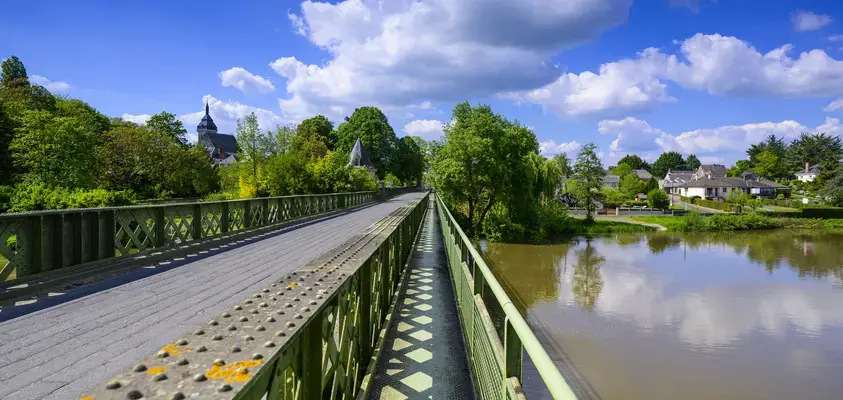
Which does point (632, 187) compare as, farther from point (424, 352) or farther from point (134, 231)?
point (424, 352)

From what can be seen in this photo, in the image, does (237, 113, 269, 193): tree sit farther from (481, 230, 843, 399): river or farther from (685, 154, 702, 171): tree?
(685, 154, 702, 171): tree

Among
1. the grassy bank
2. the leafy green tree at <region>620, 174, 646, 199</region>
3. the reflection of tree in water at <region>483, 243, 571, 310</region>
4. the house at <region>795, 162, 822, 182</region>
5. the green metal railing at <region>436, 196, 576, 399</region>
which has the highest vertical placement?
the house at <region>795, 162, 822, 182</region>

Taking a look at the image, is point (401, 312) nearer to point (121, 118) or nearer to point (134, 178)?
point (134, 178)

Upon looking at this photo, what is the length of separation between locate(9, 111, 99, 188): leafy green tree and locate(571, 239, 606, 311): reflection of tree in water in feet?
107

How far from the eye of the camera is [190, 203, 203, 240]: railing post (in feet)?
31.6

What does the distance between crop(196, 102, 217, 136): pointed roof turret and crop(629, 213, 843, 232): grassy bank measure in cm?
10243

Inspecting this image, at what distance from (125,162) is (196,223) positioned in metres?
36.3

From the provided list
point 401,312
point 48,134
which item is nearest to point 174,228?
point 401,312

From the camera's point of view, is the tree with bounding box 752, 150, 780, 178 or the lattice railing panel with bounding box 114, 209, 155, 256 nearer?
the lattice railing panel with bounding box 114, 209, 155, 256

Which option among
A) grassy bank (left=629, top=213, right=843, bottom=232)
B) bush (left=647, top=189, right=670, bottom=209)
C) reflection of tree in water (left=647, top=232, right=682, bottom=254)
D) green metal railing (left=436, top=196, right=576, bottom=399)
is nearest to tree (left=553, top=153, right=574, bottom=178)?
bush (left=647, top=189, right=670, bottom=209)

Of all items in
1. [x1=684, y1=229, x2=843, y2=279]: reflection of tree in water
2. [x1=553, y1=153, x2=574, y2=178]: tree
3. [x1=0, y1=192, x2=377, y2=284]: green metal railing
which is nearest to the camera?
[x1=0, y1=192, x2=377, y2=284]: green metal railing

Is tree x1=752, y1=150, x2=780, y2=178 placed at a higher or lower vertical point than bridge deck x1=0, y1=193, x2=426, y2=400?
higher

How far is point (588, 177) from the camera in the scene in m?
51.0

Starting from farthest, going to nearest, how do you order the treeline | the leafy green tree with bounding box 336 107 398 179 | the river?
the leafy green tree with bounding box 336 107 398 179 → the treeline → the river
